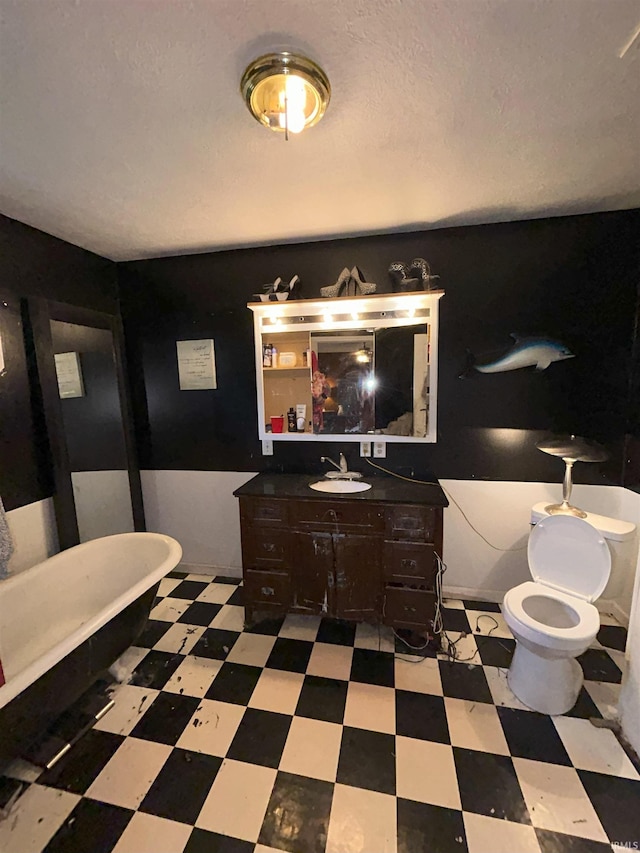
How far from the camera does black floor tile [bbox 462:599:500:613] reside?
7.25 ft

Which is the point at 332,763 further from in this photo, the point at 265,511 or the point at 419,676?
the point at 265,511

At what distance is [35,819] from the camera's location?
1175mm

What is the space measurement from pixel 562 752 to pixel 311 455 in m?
1.88

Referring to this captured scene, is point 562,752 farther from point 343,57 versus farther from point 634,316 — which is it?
point 343,57

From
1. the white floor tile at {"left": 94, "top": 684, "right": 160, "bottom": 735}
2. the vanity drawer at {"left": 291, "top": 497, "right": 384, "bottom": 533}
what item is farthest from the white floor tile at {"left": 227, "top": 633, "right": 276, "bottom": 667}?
the vanity drawer at {"left": 291, "top": 497, "right": 384, "bottom": 533}

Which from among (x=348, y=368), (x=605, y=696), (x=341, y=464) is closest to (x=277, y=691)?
(x=341, y=464)

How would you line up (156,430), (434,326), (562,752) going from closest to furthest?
(562,752), (434,326), (156,430)

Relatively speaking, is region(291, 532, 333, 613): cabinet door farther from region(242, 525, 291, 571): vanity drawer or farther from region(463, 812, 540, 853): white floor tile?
region(463, 812, 540, 853): white floor tile

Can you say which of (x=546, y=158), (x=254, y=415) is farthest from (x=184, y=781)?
(x=546, y=158)

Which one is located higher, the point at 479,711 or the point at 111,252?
the point at 111,252

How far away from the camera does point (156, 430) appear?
2.65 m

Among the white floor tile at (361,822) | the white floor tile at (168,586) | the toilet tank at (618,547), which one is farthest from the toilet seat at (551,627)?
the white floor tile at (168,586)

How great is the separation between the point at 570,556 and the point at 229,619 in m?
2.04

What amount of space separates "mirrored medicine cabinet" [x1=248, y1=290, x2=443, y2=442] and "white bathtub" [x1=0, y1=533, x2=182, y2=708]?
1070 millimetres
